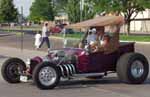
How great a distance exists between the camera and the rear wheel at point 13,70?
1379cm

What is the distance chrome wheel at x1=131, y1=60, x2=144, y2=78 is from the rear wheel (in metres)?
2.84

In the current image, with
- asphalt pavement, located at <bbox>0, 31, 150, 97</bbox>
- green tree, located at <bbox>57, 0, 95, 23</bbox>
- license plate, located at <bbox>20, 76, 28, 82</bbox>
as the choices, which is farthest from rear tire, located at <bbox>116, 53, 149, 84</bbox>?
green tree, located at <bbox>57, 0, 95, 23</bbox>

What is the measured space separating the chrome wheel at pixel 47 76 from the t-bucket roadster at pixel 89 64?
0.09 meters

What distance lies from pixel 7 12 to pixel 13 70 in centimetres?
8587

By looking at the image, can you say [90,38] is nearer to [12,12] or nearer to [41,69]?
[41,69]

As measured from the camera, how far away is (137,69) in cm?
1387

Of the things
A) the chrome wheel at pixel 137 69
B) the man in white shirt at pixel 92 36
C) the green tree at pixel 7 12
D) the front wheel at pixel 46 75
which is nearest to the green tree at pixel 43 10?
the green tree at pixel 7 12

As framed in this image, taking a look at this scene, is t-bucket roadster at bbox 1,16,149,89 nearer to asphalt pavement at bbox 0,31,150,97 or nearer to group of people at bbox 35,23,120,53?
group of people at bbox 35,23,120,53

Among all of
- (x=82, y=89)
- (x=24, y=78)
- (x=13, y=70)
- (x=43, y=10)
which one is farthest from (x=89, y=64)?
(x=43, y=10)

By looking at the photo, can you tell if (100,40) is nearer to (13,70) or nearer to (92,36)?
(92,36)

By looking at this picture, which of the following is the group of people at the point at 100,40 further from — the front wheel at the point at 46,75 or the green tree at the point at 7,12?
the green tree at the point at 7,12

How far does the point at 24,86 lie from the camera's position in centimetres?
1332

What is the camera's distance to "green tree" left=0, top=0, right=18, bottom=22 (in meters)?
98.7

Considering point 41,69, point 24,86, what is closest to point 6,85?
point 24,86
